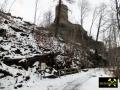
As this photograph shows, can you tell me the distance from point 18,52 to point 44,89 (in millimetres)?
6476

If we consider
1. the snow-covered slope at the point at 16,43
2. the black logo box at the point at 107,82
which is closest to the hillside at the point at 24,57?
the snow-covered slope at the point at 16,43

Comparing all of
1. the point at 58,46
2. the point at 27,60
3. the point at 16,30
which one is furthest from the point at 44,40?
the point at 27,60

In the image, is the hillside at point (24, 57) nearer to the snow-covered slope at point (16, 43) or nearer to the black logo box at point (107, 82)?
the snow-covered slope at point (16, 43)

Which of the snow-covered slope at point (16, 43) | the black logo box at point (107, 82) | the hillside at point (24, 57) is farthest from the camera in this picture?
the snow-covered slope at point (16, 43)

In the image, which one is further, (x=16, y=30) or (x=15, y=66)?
(x=16, y=30)

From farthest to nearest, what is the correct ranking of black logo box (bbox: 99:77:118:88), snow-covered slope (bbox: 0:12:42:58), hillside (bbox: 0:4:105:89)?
1. snow-covered slope (bbox: 0:12:42:58)
2. hillside (bbox: 0:4:105:89)
3. black logo box (bbox: 99:77:118:88)

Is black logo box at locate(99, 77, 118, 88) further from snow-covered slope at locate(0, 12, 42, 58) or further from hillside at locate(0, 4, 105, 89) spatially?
snow-covered slope at locate(0, 12, 42, 58)

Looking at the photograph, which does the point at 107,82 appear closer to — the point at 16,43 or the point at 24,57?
the point at 24,57

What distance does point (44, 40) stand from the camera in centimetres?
2458

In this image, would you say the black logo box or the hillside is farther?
the hillside

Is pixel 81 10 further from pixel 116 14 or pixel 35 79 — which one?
pixel 35 79

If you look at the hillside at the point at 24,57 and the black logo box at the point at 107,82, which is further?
the hillside at the point at 24,57

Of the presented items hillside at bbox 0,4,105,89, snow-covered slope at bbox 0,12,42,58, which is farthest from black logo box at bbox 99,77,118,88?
snow-covered slope at bbox 0,12,42,58

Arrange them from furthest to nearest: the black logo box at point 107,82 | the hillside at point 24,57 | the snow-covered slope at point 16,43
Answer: the snow-covered slope at point 16,43
the hillside at point 24,57
the black logo box at point 107,82
